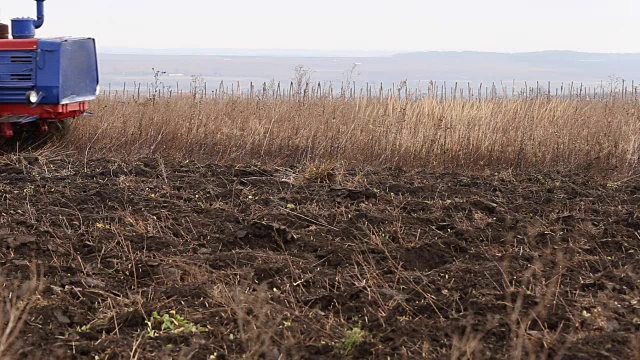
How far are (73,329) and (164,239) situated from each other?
1411 mm

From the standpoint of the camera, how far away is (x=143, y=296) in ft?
13.9

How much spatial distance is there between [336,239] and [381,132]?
4.07m

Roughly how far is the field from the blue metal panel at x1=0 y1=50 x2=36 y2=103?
67 centimetres

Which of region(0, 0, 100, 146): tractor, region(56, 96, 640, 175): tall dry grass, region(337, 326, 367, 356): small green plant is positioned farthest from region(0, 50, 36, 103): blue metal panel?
region(337, 326, 367, 356): small green plant

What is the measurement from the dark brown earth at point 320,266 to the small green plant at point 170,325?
0.01 m

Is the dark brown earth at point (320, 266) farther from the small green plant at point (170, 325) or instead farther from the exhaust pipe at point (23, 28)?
the exhaust pipe at point (23, 28)

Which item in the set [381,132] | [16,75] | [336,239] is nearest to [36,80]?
[16,75]

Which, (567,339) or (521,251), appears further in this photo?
(521,251)

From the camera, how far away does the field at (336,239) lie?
3658 millimetres

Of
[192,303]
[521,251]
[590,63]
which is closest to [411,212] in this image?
[521,251]

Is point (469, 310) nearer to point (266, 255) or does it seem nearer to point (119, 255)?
point (266, 255)

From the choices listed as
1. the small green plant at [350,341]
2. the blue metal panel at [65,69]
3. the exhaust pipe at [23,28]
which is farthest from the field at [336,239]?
the exhaust pipe at [23,28]

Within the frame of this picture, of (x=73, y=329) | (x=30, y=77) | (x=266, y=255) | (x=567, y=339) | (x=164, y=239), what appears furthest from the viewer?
(x=30, y=77)

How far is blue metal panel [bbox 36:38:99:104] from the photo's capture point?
332 inches
